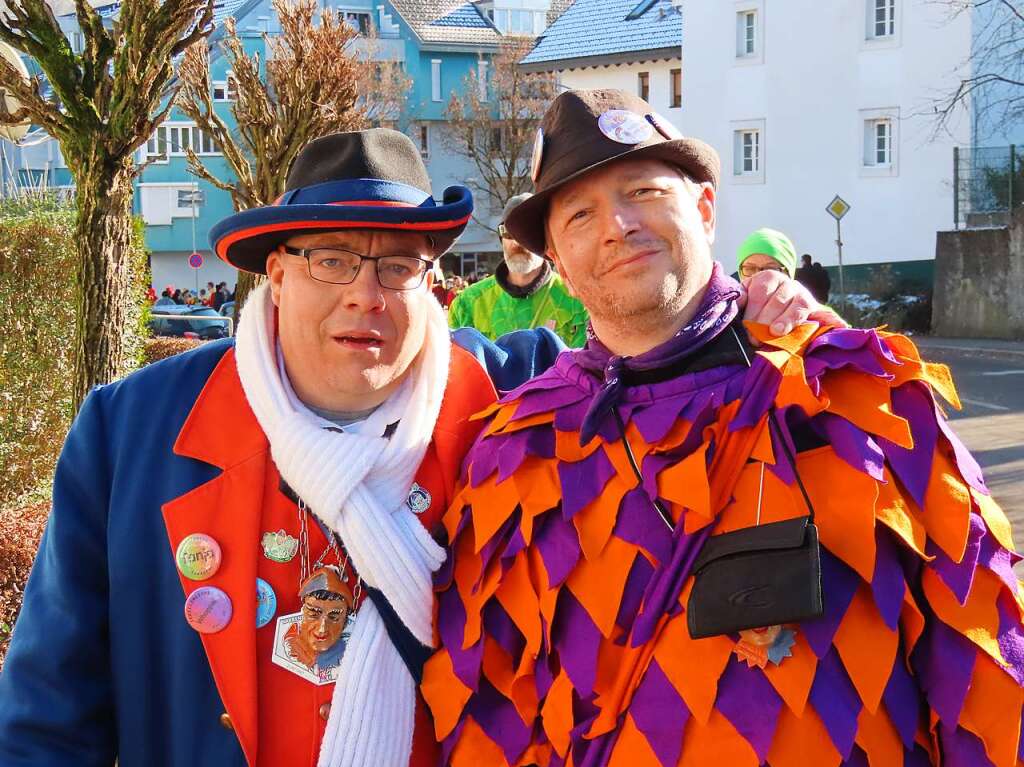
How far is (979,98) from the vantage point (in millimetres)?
27703

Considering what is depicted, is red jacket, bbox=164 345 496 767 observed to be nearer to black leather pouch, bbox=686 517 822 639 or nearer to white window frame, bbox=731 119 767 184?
black leather pouch, bbox=686 517 822 639

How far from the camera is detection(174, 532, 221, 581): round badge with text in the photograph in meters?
2.55

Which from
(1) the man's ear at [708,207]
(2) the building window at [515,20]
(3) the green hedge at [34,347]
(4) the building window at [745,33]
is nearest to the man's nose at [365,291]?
(1) the man's ear at [708,207]

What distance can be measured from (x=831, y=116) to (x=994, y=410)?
1691 cm

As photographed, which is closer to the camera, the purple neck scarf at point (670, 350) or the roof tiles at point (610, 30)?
the purple neck scarf at point (670, 350)

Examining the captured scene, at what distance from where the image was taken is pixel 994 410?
14.0 meters

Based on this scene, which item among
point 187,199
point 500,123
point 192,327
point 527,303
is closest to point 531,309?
point 527,303

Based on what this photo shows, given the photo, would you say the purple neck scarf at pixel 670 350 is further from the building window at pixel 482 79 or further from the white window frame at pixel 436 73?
the white window frame at pixel 436 73

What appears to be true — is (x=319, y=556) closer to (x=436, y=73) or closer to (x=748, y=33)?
(x=748, y=33)

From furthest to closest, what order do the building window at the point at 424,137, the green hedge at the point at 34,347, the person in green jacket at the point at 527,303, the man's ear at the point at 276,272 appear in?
1. the building window at the point at 424,137
2. the green hedge at the point at 34,347
3. the person in green jacket at the point at 527,303
4. the man's ear at the point at 276,272

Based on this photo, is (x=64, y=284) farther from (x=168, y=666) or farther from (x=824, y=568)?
(x=824, y=568)

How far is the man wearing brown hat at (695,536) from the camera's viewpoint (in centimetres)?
218

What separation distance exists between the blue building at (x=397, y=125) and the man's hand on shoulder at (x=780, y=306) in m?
43.9

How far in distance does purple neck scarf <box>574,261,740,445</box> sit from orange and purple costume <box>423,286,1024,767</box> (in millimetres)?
17
